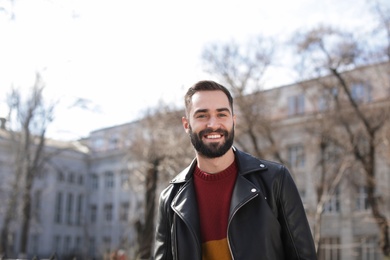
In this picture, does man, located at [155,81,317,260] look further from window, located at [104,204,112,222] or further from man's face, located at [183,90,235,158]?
window, located at [104,204,112,222]

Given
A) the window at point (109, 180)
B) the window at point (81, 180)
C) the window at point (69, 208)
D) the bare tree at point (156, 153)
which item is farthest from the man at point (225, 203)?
the window at point (81, 180)

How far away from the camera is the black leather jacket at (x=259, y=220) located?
258 cm

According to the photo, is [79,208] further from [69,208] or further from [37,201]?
[37,201]

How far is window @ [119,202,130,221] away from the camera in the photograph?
56438 mm

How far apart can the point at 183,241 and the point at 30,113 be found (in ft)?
98.9

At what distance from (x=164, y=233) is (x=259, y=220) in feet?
2.09

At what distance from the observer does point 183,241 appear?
2.75 metres


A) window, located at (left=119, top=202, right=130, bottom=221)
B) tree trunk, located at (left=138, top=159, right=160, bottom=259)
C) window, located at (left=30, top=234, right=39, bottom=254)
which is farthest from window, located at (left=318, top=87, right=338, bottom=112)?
window, located at (left=30, top=234, right=39, bottom=254)

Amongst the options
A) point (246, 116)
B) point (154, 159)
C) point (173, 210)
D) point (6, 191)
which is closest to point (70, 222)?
point (6, 191)

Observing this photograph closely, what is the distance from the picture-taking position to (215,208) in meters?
2.77

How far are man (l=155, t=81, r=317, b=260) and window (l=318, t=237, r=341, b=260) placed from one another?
37.6 m

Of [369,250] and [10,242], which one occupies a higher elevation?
[10,242]

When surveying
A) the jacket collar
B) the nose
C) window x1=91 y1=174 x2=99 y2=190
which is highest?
window x1=91 y1=174 x2=99 y2=190

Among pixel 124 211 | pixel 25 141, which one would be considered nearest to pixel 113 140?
pixel 25 141
